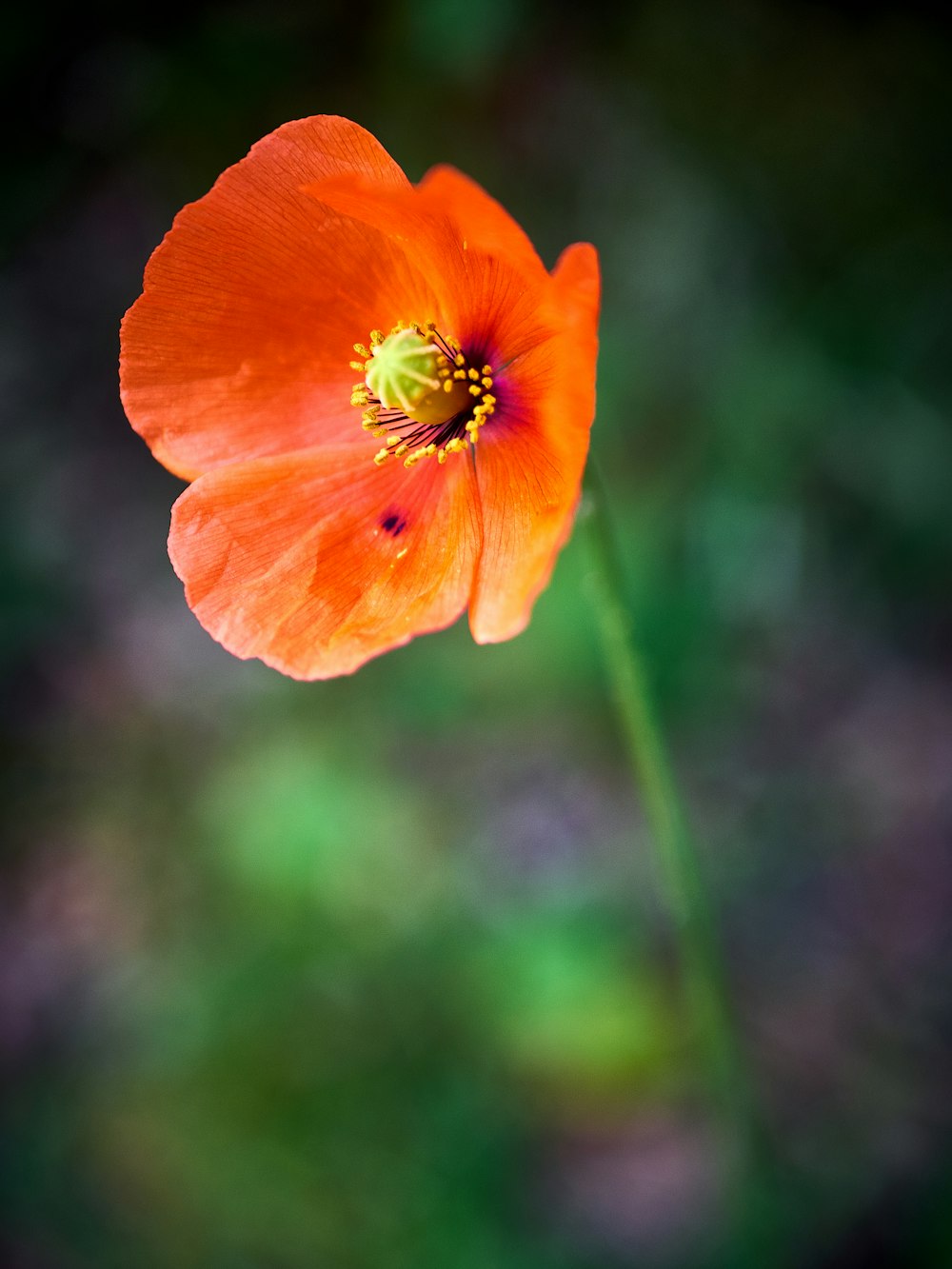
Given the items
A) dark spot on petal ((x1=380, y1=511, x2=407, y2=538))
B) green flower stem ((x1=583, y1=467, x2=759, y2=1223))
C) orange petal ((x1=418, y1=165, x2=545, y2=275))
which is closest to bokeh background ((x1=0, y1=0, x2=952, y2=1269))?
green flower stem ((x1=583, y1=467, x2=759, y2=1223))

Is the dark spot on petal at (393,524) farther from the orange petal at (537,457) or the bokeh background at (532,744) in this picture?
the bokeh background at (532,744)

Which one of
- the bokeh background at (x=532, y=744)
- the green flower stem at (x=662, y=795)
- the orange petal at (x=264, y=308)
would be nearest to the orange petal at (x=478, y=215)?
the orange petal at (x=264, y=308)

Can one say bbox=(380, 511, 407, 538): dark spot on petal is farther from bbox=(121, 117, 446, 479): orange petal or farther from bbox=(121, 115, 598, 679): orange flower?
bbox=(121, 117, 446, 479): orange petal

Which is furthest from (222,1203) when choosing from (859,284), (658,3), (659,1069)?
(658,3)

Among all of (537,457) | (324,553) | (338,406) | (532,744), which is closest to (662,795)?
(537,457)

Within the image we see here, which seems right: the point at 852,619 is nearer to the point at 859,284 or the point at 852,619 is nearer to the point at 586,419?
the point at 859,284
